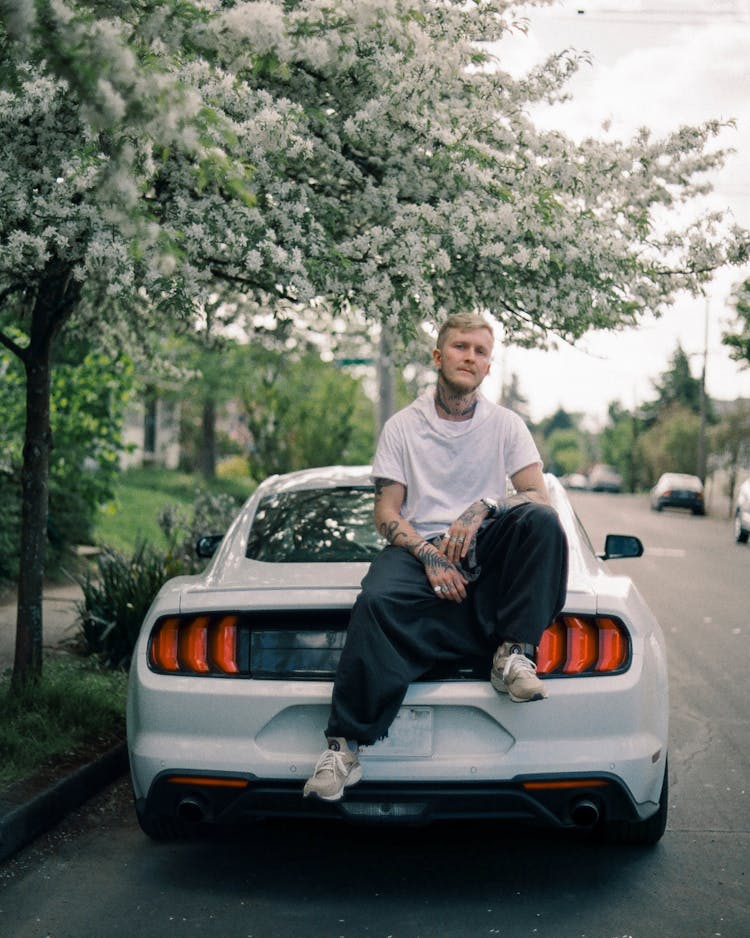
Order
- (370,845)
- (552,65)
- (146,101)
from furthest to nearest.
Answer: (552,65)
(370,845)
(146,101)

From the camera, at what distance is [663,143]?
21.8 ft

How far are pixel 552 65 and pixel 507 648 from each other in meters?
3.90

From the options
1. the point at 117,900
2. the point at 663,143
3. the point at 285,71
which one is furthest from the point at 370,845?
the point at 663,143

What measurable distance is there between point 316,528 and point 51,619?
4.83 meters

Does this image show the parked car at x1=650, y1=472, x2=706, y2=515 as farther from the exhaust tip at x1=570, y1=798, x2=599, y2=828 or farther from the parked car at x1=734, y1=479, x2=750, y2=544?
the exhaust tip at x1=570, y1=798, x2=599, y2=828

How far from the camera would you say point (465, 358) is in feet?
14.6

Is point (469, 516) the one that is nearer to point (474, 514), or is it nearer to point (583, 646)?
point (474, 514)

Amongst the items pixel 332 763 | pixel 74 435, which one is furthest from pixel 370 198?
pixel 74 435

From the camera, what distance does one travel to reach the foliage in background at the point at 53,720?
513cm

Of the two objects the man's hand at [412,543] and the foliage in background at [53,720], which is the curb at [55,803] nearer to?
the foliage in background at [53,720]

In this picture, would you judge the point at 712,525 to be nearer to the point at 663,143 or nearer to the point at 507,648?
the point at 663,143

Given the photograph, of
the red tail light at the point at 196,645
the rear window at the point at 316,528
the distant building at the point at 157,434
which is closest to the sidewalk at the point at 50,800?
the red tail light at the point at 196,645

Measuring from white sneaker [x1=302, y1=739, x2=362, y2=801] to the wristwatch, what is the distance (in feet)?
3.04

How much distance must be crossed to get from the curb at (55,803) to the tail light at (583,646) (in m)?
2.08
